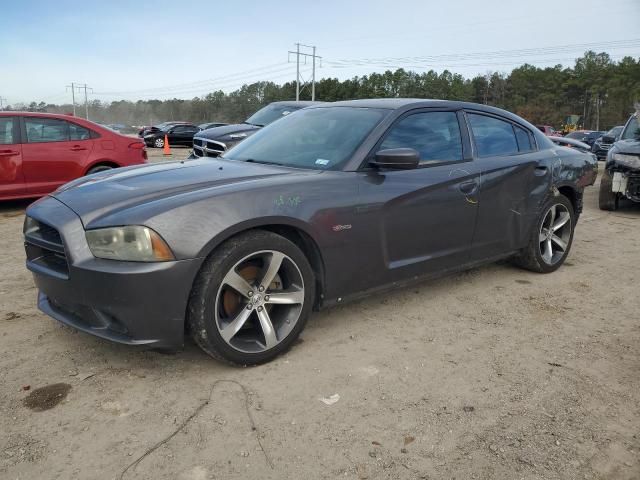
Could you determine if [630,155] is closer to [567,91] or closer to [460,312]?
[460,312]

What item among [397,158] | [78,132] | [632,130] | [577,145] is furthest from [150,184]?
[632,130]

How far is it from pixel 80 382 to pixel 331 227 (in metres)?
1.60

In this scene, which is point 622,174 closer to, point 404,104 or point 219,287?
point 404,104

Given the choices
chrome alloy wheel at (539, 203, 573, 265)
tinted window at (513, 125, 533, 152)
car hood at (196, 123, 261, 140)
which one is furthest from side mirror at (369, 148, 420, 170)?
car hood at (196, 123, 261, 140)

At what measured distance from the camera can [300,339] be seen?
3.41 m

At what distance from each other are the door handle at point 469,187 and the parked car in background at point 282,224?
1 cm

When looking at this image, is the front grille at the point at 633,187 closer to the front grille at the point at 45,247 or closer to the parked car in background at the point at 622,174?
the parked car in background at the point at 622,174

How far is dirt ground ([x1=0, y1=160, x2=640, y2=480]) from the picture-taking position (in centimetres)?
221

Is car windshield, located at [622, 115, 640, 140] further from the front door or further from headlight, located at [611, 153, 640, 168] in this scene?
the front door

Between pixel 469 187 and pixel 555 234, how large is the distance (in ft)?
5.28

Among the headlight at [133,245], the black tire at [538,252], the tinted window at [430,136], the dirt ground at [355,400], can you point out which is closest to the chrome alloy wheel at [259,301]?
the dirt ground at [355,400]

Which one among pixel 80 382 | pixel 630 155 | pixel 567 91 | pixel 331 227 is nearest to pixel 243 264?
pixel 331 227

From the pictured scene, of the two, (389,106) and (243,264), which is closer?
(243,264)

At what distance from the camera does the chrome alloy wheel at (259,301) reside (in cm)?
288
